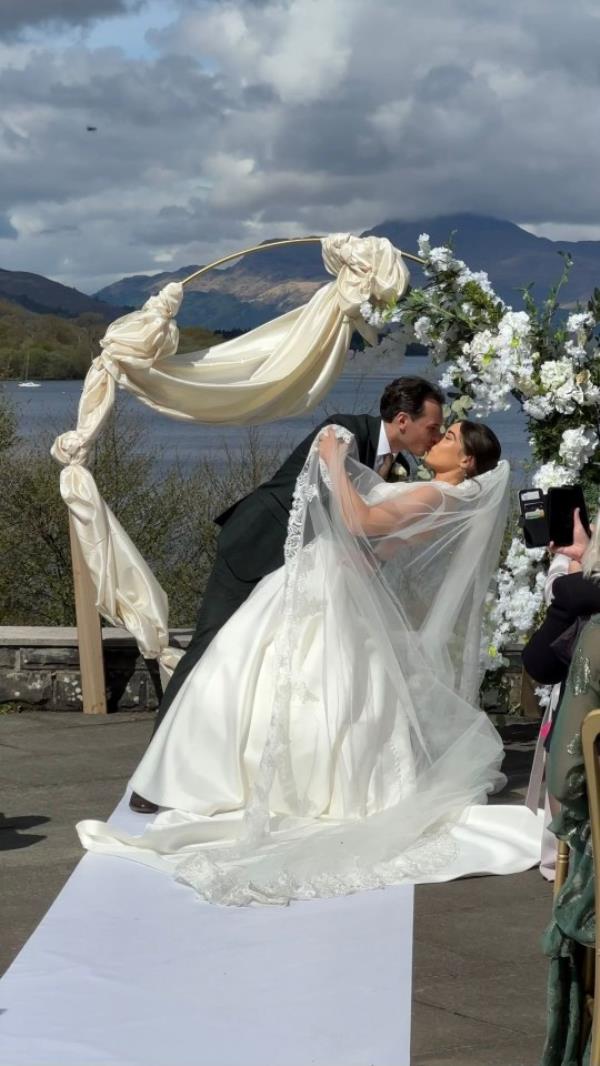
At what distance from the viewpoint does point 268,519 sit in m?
6.61

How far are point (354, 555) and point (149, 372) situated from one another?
1.71 meters

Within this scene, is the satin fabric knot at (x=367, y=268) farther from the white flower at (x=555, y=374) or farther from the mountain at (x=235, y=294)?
the white flower at (x=555, y=374)

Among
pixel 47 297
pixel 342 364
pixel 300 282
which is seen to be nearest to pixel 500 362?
pixel 342 364

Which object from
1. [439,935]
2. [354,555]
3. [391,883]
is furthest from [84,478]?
[439,935]

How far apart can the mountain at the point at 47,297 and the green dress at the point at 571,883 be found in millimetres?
5433

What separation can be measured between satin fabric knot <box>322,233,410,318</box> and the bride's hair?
91 centimetres

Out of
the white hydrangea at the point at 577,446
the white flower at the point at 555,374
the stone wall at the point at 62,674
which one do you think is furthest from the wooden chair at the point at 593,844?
the stone wall at the point at 62,674

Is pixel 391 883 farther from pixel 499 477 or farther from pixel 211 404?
pixel 211 404

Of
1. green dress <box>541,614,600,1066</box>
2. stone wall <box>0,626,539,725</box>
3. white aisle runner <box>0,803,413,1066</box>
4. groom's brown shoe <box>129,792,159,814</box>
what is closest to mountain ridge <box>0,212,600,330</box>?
stone wall <box>0,626,539,725</box>

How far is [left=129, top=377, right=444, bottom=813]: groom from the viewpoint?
6.61 meters

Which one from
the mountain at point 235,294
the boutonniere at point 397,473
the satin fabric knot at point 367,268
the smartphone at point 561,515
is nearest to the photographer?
the smartphone at point 561,515

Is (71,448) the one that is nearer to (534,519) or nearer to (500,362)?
(500,362)

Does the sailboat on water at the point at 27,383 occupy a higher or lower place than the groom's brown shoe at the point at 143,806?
higher

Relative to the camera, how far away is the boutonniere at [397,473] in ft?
22.8
